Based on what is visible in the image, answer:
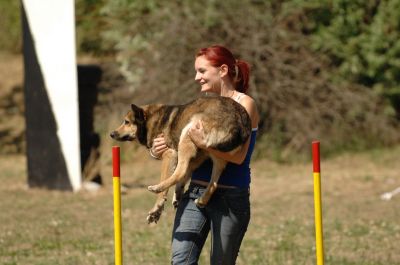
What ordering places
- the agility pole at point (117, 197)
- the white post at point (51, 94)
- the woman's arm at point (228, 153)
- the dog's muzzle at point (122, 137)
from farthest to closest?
1. the white post at point (51, 94)
2. the dog's muzzle at point (122, 137)
3. the woman's arm at point (228, 153)
4. the agility pole at point (117, 197)

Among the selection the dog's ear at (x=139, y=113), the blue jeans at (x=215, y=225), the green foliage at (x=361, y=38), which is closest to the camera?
the blue jeans at (x=215, y=225)

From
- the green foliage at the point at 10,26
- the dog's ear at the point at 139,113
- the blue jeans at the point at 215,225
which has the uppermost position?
the dog's ear at the point at 139,113

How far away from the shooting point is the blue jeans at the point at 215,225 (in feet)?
18.0

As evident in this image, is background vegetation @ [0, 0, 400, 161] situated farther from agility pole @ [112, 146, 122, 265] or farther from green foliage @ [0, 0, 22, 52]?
agility pole @ [112, 146, 122, 265]

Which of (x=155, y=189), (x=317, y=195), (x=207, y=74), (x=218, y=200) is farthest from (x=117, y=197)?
(x=317, y=195)

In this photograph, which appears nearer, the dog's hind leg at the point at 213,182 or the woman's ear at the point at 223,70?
the dog's hind leg at the point at 213,182

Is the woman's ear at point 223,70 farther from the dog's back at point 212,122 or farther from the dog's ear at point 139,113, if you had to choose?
the dog's ear at point 139,113

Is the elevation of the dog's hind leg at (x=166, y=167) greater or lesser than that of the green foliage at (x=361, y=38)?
greater

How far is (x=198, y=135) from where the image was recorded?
5453mm

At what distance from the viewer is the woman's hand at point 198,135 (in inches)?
214

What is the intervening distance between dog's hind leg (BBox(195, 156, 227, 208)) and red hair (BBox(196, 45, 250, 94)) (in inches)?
20.7

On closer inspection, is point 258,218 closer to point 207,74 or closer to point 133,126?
point 133,126

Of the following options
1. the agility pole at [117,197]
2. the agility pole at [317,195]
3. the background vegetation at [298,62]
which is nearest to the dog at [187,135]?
the agility pole at [117,197]

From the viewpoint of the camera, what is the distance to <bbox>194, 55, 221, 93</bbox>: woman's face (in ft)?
18.2
